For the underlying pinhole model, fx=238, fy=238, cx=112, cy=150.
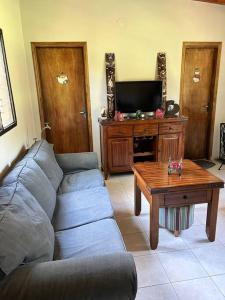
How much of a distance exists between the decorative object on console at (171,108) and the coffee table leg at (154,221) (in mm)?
2242

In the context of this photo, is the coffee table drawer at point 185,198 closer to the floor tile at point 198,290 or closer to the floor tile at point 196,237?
the floor tile at point 196,237

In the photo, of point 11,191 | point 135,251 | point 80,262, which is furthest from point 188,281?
point 11,191

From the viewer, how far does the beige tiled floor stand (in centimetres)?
171

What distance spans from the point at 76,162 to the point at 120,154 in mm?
955

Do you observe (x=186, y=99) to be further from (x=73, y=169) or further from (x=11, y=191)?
(x=11, y=191)

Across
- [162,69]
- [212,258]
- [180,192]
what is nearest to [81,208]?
[180,192]

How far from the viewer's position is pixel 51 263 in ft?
4.01

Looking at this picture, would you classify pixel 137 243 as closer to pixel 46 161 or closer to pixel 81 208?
pixel 81 208

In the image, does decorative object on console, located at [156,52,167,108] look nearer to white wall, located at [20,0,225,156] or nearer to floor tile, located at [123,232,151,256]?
white wall, located at [20,0,225,156]

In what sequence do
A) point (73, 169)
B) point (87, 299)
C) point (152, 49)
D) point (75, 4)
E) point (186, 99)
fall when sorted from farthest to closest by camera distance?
point (186, 99) < point (152, 49) < point (75, 4) < point (73, 169) < point (87, 299)

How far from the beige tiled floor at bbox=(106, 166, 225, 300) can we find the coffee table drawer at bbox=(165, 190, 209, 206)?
17.6 inches

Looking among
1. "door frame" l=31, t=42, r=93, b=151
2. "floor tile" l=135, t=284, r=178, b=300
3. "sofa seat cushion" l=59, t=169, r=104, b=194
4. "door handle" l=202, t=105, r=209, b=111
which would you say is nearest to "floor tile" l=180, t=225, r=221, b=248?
"floor tile" l=135, t=284, r=178, b=300

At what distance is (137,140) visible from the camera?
3.87m

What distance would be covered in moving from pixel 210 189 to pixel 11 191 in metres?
1.58
